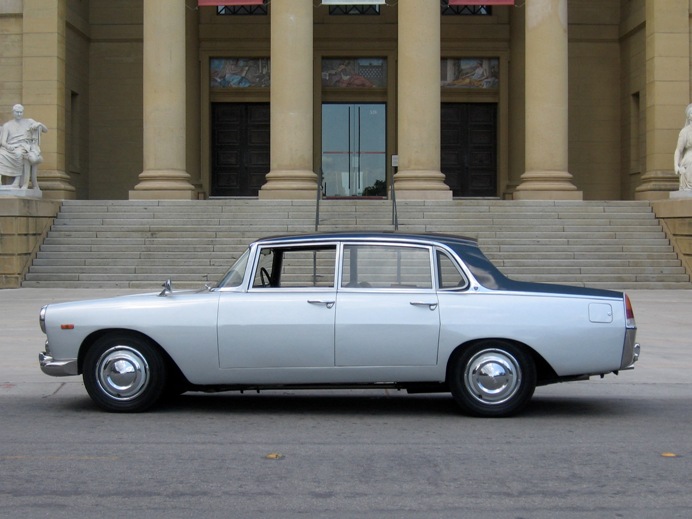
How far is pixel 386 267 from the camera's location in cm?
835

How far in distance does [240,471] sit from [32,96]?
2307cm

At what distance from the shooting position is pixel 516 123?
3303 cm

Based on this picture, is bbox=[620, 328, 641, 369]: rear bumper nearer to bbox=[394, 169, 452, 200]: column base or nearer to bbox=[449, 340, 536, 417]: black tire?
bbox=[449, 340, 536, 417]: black tire

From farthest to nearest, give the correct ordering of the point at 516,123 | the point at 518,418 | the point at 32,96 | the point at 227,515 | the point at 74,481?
the point at 516,123, the point at 32,96, the point at 518,418, the point at 74,481, the point at 227,515

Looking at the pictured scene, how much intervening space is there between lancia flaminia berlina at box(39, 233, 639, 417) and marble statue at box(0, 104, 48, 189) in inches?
657

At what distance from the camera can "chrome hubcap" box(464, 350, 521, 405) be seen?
8.12 m

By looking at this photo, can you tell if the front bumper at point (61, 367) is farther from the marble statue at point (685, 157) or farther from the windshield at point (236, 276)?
the marble statue at point (685, 157)

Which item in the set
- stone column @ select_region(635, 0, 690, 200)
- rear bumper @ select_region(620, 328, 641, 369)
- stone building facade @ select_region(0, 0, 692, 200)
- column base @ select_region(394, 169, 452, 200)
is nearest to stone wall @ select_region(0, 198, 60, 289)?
stone building facade @ select_region(0, 0, 692, 200)

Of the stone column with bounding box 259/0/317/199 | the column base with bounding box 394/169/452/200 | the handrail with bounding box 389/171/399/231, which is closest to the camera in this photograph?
the handrail with bounding box 389/171/399/231

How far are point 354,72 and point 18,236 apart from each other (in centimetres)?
1516

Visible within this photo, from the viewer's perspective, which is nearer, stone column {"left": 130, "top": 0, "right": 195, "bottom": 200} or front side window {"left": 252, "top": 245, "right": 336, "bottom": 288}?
front side window {"left": 252, "top": 245, "right": 336, "bottom": 288}

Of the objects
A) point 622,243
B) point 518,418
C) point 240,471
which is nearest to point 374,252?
point 518,418

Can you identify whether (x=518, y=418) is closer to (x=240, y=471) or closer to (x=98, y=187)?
(x=240, y=471)

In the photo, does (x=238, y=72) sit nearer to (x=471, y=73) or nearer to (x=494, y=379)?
(x=471, y=73)
